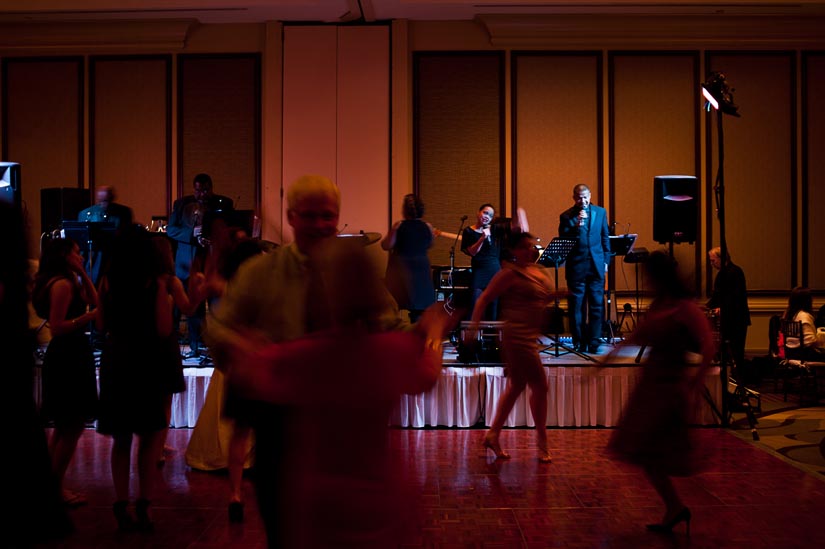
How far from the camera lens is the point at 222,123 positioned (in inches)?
372

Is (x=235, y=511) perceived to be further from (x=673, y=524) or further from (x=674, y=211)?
(x=674, y=211)

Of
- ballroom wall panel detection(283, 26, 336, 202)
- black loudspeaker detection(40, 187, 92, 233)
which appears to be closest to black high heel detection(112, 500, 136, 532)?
black loudspeaker detection(40, 187, 92, 233)

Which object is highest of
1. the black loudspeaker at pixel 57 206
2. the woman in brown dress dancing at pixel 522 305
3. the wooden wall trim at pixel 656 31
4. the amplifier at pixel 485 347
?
the wooden wall trim at pixel 656 31

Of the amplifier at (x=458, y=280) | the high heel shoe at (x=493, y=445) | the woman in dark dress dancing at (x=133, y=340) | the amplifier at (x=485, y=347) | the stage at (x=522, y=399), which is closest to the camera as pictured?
the woman in dark dress dancing at (x=133, y=340)

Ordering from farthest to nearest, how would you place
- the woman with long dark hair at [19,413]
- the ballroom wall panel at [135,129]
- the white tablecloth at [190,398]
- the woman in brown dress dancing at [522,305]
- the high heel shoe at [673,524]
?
the ballroom wall panel at [135,129] < the white tablecloth at [190,398] < the woman in brown dress dancing at [522,305] < the high heel shoe at [673,524] < the woman with long dark hair at [19,413]

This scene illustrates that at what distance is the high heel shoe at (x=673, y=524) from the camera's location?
3.60 metres

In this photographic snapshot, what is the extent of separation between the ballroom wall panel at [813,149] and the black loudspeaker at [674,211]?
10.4 feet

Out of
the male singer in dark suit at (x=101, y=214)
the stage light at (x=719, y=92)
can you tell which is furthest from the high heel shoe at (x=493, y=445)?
the male singer in dark suit at (x=101, y=214)

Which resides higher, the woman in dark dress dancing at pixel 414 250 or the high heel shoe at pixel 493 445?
the woman in dark dress dancing at pixel 414 250

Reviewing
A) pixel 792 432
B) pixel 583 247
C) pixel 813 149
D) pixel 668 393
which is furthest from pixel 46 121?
pixel 813 149

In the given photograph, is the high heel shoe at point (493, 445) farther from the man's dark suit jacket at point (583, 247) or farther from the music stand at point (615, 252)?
the music stand at point (615, 252)

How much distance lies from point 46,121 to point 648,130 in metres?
7.89

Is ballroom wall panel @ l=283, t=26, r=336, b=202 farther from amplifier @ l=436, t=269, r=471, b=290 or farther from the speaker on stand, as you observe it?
the speaker on stand

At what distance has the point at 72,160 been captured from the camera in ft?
31.2
